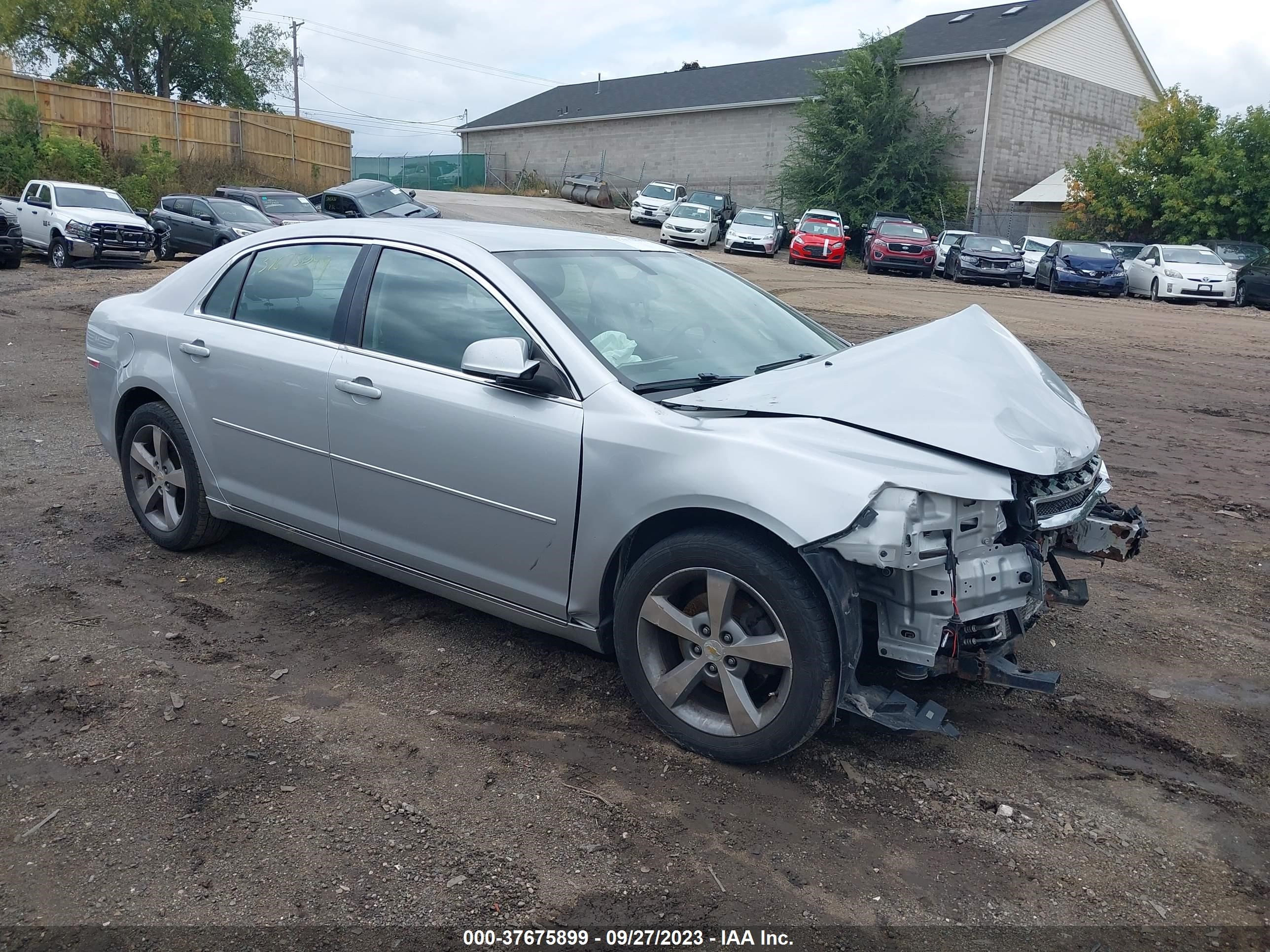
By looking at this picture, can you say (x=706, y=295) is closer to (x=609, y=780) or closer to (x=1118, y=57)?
(x=609, y=780)

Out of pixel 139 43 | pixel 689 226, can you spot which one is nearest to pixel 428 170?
pixel 139 43

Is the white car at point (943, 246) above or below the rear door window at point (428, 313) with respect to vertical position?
above

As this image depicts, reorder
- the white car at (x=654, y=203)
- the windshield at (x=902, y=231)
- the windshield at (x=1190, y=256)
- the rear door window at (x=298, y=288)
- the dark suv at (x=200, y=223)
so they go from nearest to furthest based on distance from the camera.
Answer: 1. the rear door window at (x=298, y=288)
2. the dark suv at (x=200, y=223)
3. the windshield at (x=1190, y=256)
4. the windshield at (x=902, y=231)
5. the white car at (x=654, y=203)

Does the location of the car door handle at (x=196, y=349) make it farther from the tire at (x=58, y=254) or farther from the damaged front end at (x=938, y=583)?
the tire at (x=58, y=254)

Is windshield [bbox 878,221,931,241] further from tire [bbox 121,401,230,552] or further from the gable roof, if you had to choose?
tire [bbox 121,401,230,552]

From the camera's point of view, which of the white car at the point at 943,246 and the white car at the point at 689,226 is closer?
the white car at the point at 943,246

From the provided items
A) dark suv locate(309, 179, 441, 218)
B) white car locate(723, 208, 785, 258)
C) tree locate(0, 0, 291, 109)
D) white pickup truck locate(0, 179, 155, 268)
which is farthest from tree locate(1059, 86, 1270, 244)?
tree locate(0, 0, 291, 109)

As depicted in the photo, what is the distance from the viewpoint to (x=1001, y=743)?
11.9ft

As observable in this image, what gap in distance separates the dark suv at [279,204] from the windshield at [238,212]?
40 cm

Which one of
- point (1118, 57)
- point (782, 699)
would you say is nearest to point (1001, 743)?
point (782, 699)

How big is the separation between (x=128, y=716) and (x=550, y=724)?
147 centimetres

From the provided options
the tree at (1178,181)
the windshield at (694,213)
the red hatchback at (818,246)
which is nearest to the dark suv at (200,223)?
the windshield at (694,213)

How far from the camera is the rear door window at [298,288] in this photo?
446 cm

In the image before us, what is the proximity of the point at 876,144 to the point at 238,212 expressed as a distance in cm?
2568
